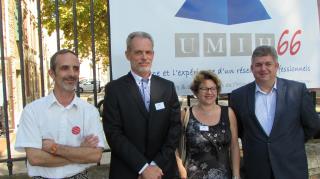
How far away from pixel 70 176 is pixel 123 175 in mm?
450

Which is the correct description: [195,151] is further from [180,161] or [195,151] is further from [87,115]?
[87,115]

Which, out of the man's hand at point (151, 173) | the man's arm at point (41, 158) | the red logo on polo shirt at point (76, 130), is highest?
the red logo on polo shirt at point (76, 130)

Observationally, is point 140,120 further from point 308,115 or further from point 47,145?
point 308,115

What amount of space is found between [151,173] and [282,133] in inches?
44.7

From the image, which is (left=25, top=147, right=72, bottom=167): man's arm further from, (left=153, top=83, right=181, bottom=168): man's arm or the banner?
the banner

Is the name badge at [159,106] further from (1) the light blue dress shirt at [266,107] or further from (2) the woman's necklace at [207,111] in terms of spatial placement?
(1) the light blue dress shirt at [266,107]

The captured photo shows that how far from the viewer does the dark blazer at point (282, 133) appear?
3377 millimetres

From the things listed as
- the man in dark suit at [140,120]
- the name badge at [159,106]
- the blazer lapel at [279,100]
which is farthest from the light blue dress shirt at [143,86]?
the blazer lapel at [279,100]

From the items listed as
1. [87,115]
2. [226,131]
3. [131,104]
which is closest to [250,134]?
[226,131]

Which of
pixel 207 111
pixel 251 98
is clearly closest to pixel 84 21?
pixel 207 111

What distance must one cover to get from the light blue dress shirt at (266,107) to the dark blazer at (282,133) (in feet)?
0.12

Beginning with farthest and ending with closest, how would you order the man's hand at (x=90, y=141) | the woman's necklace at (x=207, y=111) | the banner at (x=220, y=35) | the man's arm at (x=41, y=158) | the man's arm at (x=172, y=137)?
the banner at (x=220, y=35) < the woman's necklace at (x=207, y=111) < the man's arm at (x=172, y=137) < the man's hand at (x=90, y=141) < the man's arm at (x=41, y=158)

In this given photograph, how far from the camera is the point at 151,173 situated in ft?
9.93

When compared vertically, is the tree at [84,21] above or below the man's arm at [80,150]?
above
